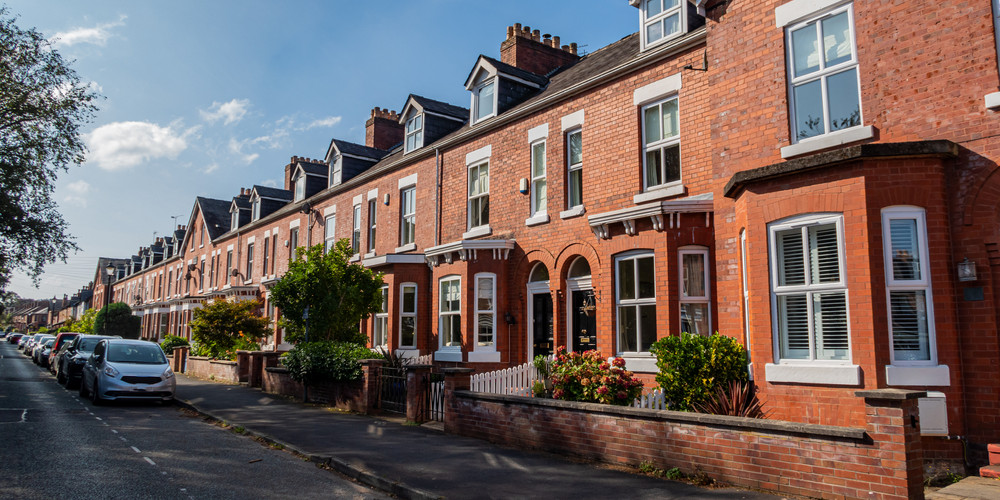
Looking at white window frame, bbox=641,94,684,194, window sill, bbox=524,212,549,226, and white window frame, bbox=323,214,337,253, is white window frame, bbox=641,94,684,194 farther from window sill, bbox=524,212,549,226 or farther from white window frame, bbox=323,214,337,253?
white window frame, bbox=323,214,337,253

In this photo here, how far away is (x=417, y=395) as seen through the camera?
12.6 metres

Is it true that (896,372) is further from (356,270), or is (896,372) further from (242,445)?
(356,270)

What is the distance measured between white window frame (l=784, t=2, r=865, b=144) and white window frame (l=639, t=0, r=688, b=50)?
3.19 metres

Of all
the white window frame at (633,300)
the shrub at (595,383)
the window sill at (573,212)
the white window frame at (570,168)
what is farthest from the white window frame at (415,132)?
the shrub at (595,383)

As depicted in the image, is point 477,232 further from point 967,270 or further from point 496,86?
point 967,270

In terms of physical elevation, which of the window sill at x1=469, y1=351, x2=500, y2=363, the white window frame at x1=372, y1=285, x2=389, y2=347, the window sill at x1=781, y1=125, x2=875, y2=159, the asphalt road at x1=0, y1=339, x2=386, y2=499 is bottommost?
the asphalt road at x1=0, y1=339, x2=386, y2=499

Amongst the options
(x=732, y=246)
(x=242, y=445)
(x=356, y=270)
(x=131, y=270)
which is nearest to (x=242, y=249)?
(x=356, y=270)

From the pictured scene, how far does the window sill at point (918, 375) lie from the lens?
7754 millimetres

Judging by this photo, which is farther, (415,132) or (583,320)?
(415,132)

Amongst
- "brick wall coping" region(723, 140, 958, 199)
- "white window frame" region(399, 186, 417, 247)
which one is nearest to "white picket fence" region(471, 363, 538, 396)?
"brick wall coping" region(723, 140, 958, 199)

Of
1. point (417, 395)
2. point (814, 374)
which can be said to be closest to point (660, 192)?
point (814, 374)

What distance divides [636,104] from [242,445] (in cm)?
977

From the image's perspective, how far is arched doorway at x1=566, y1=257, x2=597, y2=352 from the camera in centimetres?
1388

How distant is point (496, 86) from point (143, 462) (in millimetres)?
12477
